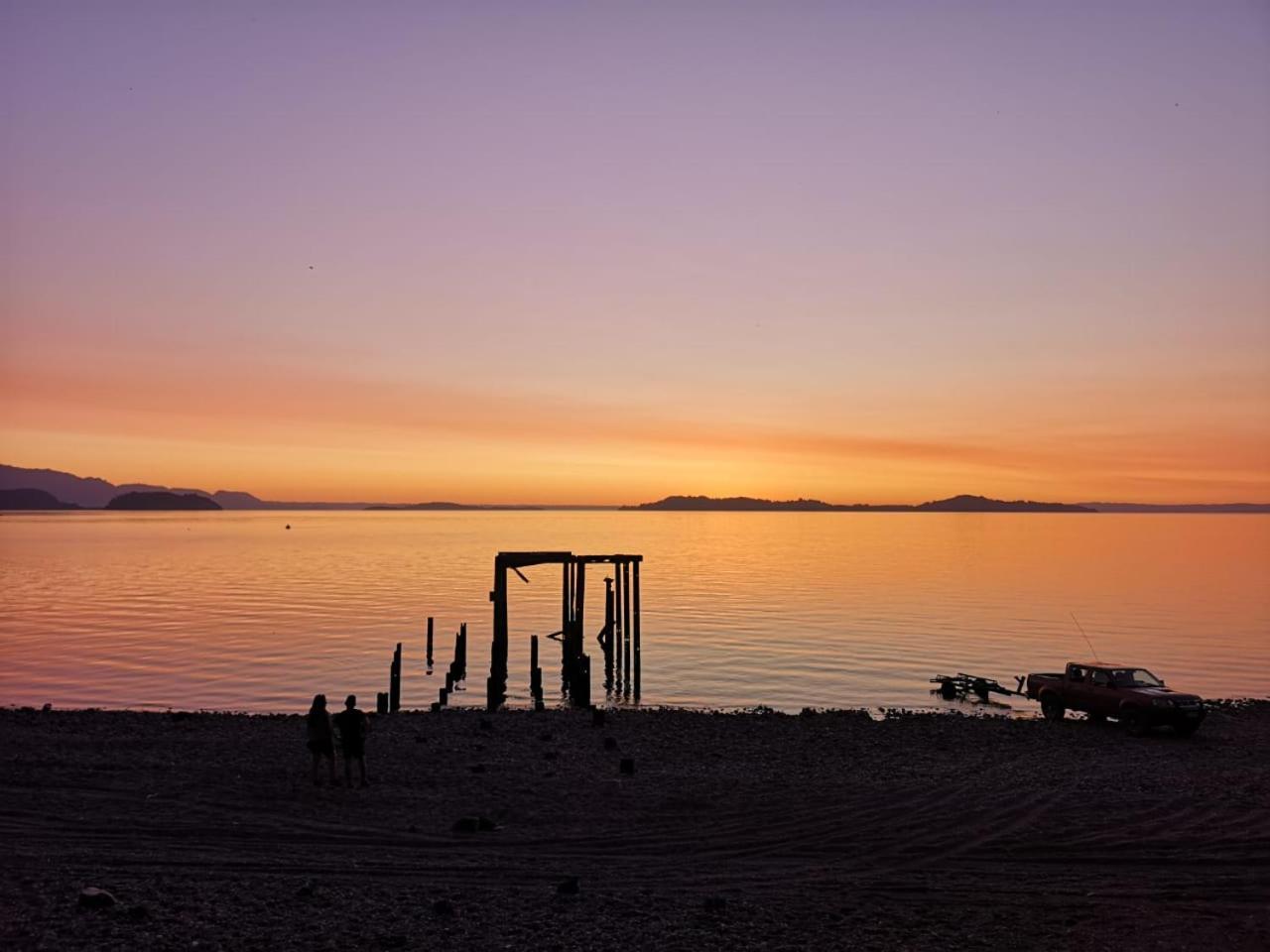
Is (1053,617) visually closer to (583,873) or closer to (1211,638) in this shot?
(1211,638)

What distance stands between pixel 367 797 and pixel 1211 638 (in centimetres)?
5393

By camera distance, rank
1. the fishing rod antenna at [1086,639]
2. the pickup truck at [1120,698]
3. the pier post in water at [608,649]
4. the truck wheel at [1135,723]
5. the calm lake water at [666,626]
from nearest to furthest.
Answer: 1. the pickup truck at [1120,698]
2. the truck wheel at [1135,723]
3. the calm lake water at [666,626]
4. the pier post in water at [608,649]
5. the fishing rod antenna at [1086,639]

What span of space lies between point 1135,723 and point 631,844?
60.1ft

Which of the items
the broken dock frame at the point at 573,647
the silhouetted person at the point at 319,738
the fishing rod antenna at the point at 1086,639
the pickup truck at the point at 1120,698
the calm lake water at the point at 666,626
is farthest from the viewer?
the fishing rod antenna at the point at 1086,639

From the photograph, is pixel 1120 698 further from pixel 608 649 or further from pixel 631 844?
pixel 608 649

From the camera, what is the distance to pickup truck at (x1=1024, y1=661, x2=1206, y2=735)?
86.6 ft

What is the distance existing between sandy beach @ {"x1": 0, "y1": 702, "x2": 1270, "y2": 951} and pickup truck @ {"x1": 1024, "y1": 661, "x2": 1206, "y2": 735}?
1.43 meters

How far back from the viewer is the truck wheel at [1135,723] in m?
26.8

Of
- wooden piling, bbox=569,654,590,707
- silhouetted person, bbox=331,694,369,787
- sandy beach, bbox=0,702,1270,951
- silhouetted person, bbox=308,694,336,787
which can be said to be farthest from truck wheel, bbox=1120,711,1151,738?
silhouetted person, bbox=308,694,336,787

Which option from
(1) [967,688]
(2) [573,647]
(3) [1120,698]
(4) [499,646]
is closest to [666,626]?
(2) [573,647]

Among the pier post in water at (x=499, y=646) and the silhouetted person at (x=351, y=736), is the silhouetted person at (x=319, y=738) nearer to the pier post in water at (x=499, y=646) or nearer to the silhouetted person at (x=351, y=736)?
the silhouetted person at (x=351, y=736)

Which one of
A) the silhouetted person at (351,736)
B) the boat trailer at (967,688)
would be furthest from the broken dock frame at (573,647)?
the silhouetted person at (351,736)

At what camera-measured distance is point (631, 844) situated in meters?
15.3

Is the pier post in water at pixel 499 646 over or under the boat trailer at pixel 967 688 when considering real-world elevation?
over
